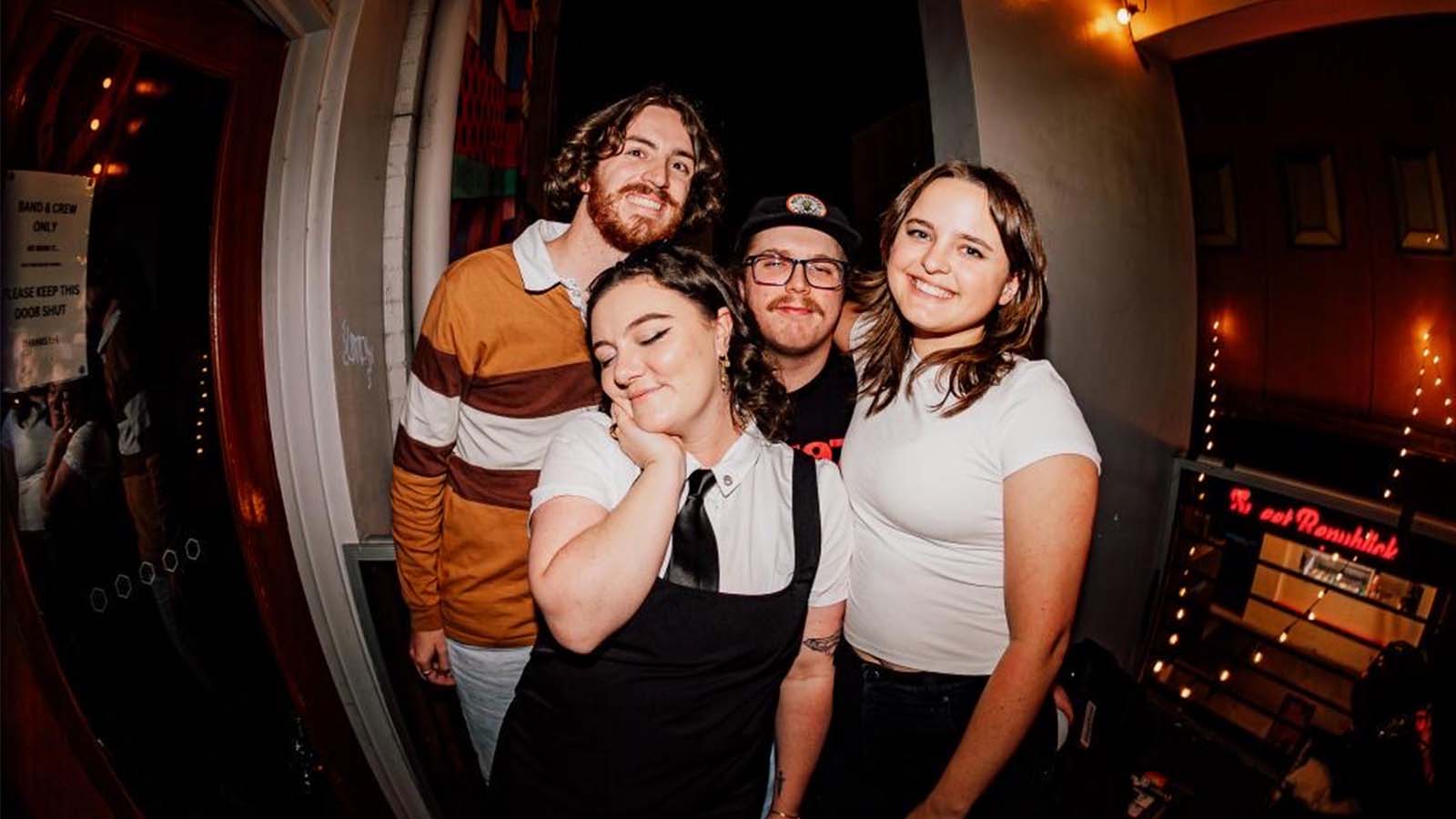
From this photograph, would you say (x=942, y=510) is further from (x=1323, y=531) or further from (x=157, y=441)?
(x=1323, y=531)

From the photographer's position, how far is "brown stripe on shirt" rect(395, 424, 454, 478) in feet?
5.49

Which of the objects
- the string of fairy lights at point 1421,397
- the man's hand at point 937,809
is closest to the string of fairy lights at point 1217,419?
the string of fairy lights at point 1421,397

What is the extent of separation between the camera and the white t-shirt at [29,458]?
46.1 inches

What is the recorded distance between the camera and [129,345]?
1.44 meters

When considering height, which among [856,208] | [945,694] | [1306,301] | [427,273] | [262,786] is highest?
[856,208]

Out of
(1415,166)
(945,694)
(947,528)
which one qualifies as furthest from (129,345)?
(1415,166)

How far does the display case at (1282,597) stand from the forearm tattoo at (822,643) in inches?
125

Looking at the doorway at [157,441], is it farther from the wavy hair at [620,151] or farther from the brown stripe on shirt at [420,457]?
the wavy hair at [620,151]

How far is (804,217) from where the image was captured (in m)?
1.92

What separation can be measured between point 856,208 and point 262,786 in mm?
3642

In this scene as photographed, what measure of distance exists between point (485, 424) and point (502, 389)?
0.11m

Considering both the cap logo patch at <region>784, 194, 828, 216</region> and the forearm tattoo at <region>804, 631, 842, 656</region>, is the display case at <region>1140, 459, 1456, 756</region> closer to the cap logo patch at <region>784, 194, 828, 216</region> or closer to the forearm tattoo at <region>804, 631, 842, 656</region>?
the cap logo patch at <region>784, 194, 828, 216</region>

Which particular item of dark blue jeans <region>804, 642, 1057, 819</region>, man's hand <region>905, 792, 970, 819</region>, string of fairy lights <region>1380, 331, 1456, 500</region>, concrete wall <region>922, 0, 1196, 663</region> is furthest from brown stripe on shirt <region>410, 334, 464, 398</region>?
string of fairy lights <region>1380, 331, 1456, 500</region>

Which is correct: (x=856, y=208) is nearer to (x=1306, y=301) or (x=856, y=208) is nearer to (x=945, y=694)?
(x=945, y=694)
